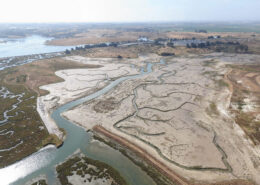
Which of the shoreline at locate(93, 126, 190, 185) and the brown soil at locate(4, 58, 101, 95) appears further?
the brown soil at locate(4, 58, 101, 95)

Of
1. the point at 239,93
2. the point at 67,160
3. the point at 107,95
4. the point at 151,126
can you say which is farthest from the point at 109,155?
the point at 239,93

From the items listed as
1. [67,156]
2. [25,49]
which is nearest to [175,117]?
[67,156]

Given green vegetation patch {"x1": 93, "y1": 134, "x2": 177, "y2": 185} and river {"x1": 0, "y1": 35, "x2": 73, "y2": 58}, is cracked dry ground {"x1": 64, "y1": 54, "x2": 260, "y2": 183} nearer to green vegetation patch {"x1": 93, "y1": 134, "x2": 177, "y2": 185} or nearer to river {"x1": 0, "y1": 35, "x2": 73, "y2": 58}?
green vegetation patch {"x1": 93, "y1": 134, "x2": 177, "y2": 185}

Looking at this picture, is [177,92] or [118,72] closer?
[177,92]

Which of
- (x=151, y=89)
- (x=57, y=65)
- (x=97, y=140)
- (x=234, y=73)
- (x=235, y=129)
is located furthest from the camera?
(x=57, y=65)

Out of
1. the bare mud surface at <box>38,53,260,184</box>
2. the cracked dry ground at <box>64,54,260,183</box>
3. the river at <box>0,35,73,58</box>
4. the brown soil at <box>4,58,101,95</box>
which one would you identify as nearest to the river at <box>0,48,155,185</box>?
the bare mud surface at <box>38,53,260,184</box>

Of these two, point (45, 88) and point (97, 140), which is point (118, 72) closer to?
point (45, 88)

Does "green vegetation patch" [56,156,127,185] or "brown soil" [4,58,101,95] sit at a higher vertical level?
"brown soil" [4,58,101,95]

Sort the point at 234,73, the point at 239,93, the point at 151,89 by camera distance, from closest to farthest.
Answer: the point at 239,93, the point at 151,89, the point at 234,73
